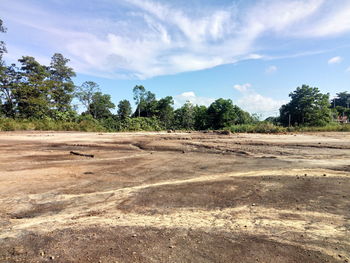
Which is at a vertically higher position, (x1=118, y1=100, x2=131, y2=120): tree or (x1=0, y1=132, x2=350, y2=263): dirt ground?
(x1=118, y1=100, x2=131, y2=120): tree

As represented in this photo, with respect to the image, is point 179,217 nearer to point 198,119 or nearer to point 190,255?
point 190,255

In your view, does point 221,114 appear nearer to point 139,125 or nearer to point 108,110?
point 139,125

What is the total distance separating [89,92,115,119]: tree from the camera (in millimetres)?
47497

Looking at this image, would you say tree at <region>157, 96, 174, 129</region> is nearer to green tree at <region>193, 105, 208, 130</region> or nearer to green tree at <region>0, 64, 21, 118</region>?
green tree at <region>193, 105, 208, 130</region>

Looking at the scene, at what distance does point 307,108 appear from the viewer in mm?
39219

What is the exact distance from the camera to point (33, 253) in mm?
2291

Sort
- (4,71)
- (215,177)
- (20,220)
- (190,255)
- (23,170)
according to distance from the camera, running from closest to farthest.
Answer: (190,255) < (20,220) < (215,177) < (23,170) < (4,71)

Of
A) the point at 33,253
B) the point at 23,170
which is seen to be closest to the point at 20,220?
the point at 33,253

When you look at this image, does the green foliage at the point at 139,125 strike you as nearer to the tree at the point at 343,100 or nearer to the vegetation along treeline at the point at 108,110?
the vegetation along treeline at the point at 108,110

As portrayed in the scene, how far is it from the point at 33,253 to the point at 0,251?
366mm

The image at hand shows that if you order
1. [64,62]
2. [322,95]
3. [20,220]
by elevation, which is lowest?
[20,220]

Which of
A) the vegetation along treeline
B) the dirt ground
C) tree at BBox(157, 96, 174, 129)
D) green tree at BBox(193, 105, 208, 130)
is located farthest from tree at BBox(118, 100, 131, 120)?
the dirt ground

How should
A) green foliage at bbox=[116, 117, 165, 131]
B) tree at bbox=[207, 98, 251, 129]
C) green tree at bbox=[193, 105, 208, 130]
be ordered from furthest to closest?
green tree at bbox=[193, 105, 208, 130] → tree at bbox=[207, 98, 251, 129] → green foliage at bbox=[116, 117, 165, 131]

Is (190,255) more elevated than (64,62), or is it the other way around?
(64,62)
